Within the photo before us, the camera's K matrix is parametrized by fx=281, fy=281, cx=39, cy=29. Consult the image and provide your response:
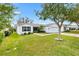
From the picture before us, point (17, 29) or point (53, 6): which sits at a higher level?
point (53, 6)

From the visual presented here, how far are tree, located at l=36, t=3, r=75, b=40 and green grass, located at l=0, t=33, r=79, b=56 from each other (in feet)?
0.43

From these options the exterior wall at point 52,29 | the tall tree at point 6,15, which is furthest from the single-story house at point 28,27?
the tall tree at point 6,15

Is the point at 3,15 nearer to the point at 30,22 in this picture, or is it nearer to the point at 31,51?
the point at 30,22

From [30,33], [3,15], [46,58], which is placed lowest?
[46,58]

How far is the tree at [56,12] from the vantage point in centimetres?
373

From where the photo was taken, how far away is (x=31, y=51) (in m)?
3.72

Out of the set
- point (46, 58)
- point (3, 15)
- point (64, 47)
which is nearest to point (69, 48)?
point (64, 47)

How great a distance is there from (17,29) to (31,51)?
1.16 feet

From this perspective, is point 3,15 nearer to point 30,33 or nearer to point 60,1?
point 30,33

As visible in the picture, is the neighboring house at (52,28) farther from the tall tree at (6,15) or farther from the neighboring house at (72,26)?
the tall tree at (6,15)

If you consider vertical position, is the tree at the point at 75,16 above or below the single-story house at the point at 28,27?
above

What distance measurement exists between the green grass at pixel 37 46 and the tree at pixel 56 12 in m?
0.13

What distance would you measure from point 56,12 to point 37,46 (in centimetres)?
52

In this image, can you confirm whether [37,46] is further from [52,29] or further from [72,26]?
[72,26]
